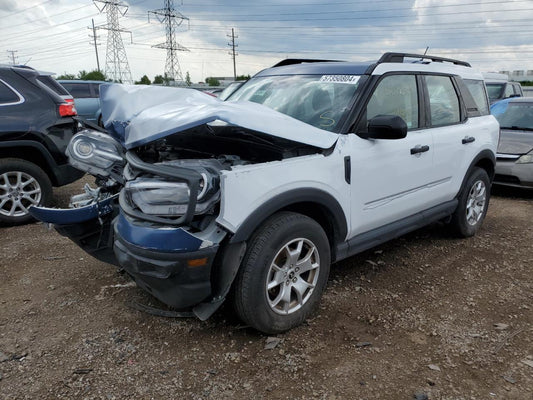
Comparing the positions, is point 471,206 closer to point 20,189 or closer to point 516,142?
point 516,142

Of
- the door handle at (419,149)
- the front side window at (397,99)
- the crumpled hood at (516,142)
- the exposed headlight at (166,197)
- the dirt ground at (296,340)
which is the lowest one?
the dirt ground at (296,340)

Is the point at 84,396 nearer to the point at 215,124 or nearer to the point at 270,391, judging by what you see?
the point at 270,391

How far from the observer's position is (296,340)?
2.85 m

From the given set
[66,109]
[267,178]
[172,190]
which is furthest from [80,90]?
[267,178]

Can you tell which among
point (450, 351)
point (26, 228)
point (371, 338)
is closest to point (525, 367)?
point (450, 351)

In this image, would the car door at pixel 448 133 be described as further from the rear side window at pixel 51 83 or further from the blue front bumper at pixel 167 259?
the rear side window at pixel 51 83

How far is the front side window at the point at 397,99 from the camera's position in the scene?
11.1ft

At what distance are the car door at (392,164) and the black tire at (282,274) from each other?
472mm

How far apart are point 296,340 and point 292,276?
423 mm

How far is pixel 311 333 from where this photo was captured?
2939mm

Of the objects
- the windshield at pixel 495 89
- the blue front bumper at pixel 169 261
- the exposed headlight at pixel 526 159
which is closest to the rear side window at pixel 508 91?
the windshield at pixel 495 89

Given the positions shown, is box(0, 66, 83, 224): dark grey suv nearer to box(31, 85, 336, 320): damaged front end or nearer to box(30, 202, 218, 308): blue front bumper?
box(31, 85, 336, 320): damaged front end

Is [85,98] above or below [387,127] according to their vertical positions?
above

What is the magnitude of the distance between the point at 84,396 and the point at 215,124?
187 cm
